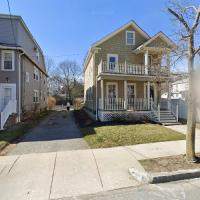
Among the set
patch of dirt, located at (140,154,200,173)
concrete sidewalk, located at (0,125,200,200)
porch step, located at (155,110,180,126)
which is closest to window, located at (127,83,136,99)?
porch step, located at (155,110,180,126)

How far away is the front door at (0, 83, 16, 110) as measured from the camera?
51.6 ft

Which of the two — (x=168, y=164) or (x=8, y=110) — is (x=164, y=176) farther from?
(x=8, y=110)

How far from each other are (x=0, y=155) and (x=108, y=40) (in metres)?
14.0

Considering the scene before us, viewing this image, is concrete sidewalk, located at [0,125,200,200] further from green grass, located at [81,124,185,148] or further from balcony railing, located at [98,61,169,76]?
balcony railing, located at [98,61,169,76]

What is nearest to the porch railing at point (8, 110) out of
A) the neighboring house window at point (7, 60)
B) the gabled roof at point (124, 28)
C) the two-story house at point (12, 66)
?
the two-story house at point (12, 66)

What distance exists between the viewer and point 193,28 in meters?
6.22

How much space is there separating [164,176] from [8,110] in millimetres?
12465

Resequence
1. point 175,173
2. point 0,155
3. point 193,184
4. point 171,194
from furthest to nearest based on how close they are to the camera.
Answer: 1. point 0,155
2. point 175,173
3. point 193,184
4. point 171,194

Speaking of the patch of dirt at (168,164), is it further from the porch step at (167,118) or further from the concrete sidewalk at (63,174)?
the porch step at (167,118)

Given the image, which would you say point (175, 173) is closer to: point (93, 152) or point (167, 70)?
point (93, 152)

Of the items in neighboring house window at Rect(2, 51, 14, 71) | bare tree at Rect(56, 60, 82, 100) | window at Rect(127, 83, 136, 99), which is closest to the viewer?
neighboring house window at Rect(2, 51, 14, 71)

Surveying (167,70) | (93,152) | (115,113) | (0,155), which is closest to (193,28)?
(167,70)

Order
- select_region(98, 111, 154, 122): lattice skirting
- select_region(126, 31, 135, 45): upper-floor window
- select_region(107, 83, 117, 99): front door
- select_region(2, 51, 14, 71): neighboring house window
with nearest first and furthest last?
select_region(98, 111, 154, 122): lattice skirting
select_region(2, 51, 14, 71): neighboring house window
select_region(107, 83, 117, 99): front door
select_region(126, 31, 135, 45): upper-floor window

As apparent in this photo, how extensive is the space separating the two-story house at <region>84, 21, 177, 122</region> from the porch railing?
6668 mm
